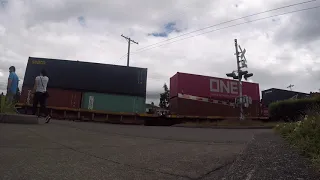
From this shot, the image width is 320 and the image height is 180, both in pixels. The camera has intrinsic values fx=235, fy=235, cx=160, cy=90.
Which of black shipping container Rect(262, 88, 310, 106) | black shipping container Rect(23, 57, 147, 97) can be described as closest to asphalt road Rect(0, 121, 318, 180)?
black shipping container Rect(23, 57, 147, 97)

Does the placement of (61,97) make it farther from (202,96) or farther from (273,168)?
(273,168)

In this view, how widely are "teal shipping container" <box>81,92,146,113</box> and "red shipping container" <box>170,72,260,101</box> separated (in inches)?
108

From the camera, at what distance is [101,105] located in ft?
44.6

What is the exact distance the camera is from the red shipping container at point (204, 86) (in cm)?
1468

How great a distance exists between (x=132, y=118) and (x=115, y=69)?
125 inches

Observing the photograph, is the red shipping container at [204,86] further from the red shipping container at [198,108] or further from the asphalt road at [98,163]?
the asphalt road at [98,163]

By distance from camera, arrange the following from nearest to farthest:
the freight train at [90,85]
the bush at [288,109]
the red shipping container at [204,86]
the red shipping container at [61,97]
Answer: the bush at [288,109] < the red shipping container at [61,97] < the freight train at [90,85] < the red shipping container at [204,86]

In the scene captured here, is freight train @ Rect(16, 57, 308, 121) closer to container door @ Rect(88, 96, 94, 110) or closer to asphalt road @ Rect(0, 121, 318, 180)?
container door @ Rect(88, 96, 94, 110)

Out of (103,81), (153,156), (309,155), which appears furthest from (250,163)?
(103,81)

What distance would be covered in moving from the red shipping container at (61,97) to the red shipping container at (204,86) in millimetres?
5898

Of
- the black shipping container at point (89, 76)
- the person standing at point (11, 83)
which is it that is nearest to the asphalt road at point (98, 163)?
the person standing at point (11, 83)

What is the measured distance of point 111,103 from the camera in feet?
45.0

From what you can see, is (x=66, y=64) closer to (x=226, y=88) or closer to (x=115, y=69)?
(x=115, y=69)

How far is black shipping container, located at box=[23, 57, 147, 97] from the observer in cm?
1361
